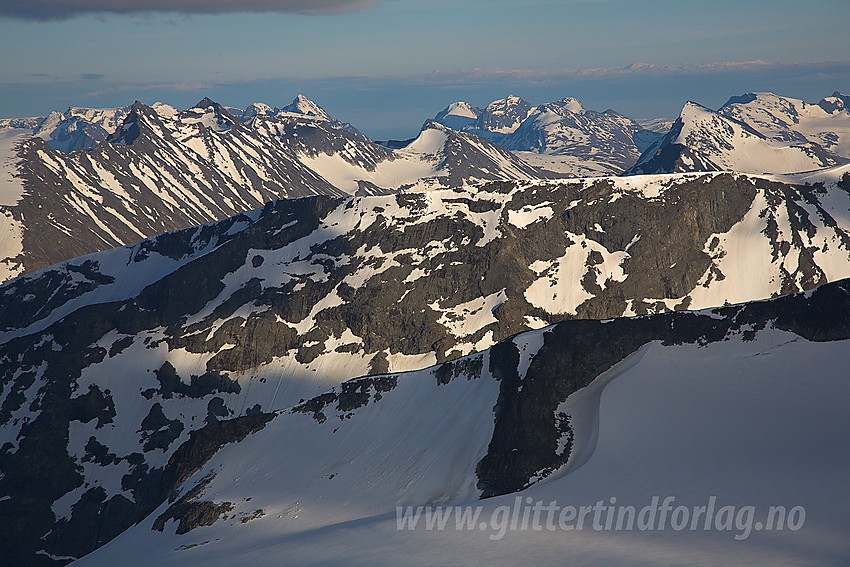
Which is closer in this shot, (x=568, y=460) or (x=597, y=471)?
(x=597, y=471)

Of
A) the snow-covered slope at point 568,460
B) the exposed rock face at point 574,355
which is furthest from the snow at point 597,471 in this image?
the exposed rock face at point 574,355

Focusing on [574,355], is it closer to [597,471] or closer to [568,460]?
[568,460]

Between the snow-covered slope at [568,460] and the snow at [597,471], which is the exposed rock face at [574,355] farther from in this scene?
the snow at [597,471]

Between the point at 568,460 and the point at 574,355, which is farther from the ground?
the point at 574,355

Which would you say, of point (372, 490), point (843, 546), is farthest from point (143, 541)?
point (843, 546)

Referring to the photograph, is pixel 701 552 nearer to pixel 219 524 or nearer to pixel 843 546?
pixel 843 546

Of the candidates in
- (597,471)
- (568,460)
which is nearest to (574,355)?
(568,460)

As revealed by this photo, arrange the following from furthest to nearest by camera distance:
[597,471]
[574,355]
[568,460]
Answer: [574,355] < [568,460] < [597,471]

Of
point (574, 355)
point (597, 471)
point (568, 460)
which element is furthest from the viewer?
point (574, 355)
